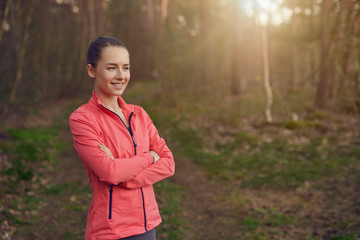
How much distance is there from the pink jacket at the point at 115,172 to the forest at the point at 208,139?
113 inches

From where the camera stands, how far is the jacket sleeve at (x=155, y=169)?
204 cm

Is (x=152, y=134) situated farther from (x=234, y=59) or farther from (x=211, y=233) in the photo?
(x=234, y=59)

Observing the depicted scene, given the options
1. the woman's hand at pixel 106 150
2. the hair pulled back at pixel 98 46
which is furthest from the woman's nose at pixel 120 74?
the woman's hand at pixel 106 150

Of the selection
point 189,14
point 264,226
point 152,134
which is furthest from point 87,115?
point 189,14

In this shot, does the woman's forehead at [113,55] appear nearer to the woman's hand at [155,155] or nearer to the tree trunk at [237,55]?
the woman's hand at [155,155]

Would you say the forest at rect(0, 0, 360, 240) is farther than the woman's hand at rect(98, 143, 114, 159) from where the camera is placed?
Yes

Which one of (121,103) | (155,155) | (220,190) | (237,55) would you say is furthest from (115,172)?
(237,55)

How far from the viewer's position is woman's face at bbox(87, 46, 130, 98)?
1973 millimetres

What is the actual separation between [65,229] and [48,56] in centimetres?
1279

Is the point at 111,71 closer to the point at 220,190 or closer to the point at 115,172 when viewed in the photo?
the point at 115,172

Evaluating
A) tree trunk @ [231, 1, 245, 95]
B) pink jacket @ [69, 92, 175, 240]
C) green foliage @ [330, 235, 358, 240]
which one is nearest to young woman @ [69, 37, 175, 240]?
pink jacket @ [69, 92, 175, 240]

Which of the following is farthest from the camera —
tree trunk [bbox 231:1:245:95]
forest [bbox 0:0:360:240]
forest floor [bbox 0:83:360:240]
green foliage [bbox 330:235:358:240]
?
tree trunk [bbox 231:1:245:95]

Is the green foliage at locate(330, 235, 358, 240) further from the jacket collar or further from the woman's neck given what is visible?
the woman's neck

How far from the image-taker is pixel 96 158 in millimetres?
1915
